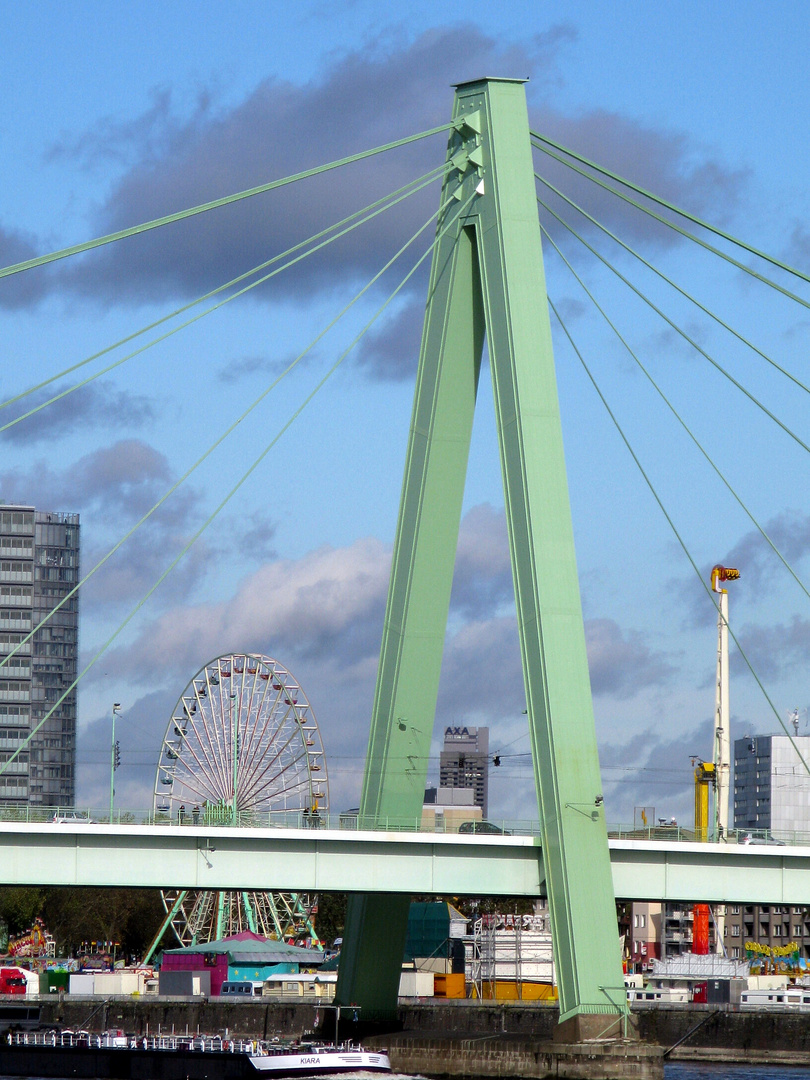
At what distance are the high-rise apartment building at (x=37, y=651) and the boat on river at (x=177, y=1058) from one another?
120 m

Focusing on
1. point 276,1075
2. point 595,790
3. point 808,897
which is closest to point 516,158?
point 595,790

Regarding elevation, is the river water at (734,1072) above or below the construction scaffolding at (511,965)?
below

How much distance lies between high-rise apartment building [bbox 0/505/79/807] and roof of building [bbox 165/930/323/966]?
92.1 metres

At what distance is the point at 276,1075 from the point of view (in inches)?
1663

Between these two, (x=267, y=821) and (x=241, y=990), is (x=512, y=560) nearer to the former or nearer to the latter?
(x=267, y=821)

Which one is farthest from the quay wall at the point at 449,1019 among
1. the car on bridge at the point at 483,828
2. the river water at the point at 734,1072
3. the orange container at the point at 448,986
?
the car on bridge at the point at 483,828

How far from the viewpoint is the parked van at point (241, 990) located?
73.0 m

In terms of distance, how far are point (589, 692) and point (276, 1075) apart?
1317cm

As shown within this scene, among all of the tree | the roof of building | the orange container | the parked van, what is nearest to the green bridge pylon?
the parked van

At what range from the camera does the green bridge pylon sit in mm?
36875

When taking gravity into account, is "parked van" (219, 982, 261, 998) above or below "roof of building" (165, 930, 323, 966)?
below

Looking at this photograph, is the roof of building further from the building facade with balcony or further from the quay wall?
the building facade with balcony

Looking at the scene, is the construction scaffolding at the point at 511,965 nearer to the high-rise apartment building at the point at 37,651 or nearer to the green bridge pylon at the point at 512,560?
the green bridge pylon at the point at 512,560

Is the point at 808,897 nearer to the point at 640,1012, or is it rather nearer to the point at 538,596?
the point at 538,596
